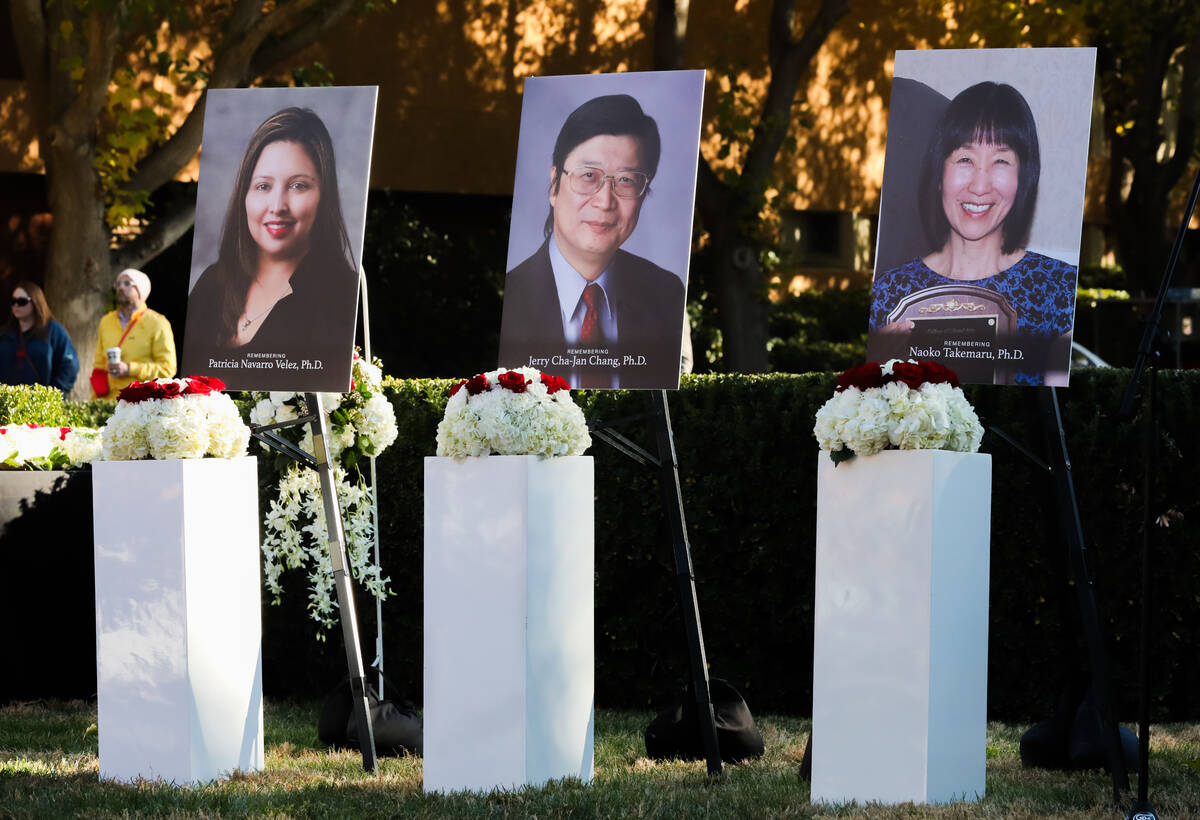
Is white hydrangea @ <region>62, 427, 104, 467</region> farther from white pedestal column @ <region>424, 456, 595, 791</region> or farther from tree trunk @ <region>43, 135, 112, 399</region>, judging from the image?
tree trunk @ <region>43, 135, 112, 399</region>

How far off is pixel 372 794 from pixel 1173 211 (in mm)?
17076

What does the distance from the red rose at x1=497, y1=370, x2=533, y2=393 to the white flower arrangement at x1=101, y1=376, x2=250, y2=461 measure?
111 cm

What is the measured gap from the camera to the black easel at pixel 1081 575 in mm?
4891

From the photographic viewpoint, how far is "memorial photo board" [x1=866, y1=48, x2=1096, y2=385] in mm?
5137

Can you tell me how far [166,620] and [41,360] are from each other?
4.91 meters

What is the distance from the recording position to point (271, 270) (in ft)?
18.9

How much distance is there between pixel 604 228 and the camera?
5578 mm

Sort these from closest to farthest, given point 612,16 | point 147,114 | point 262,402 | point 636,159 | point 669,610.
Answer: point 636,159, point 262,402, point 669,610, point 147,114, point 612,16

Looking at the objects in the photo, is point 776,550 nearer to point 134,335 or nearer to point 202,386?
point 202,386

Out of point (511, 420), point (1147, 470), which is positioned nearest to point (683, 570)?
point (511, 420)

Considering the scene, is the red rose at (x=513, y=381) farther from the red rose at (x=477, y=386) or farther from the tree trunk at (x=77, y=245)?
the tree trunk at (x=77, y=245)

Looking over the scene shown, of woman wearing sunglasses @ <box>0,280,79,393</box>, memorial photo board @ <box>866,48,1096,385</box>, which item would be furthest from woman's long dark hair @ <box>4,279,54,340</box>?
memorial photo board @ <box>866,48,1096,385</box>

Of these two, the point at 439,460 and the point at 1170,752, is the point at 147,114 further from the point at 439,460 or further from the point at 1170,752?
the point at 1170,752

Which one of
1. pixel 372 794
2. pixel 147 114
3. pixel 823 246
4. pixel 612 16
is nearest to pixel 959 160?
pixel 372 794
